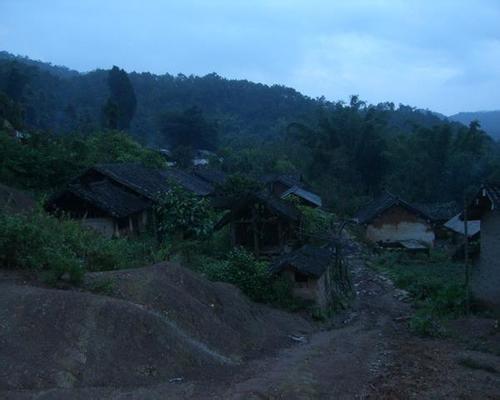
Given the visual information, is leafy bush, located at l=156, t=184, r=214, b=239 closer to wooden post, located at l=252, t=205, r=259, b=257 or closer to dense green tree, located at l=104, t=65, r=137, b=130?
wooden post, located at l=252, t=205, r=259, b=257

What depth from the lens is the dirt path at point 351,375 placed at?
30.3 feet

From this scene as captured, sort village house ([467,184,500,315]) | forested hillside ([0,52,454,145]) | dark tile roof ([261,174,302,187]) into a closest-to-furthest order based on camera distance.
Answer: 1. village house ([467,184,500,315])
2. dark tile roof ([261,174,302,187])
3. forested hillside ([0,52,454,145])

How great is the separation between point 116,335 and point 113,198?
14914 mm

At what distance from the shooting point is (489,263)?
17453 mm

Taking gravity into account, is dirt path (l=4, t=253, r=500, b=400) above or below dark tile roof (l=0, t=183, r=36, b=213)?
below

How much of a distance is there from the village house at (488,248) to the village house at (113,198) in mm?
13526

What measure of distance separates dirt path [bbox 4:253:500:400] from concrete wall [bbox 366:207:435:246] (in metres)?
22.3

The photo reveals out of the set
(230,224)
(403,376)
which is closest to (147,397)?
(403,376)

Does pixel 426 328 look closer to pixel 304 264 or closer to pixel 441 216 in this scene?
pixel 304 264

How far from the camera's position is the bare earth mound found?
30.4 ft

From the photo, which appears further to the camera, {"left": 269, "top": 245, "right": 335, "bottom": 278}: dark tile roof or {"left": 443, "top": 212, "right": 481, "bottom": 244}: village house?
{"left": 443, "top": 212, "right": 481, "bottom": 244}: village house

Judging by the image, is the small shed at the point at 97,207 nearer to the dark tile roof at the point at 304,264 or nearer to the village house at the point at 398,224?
the dark tile roof at the point at 304,264

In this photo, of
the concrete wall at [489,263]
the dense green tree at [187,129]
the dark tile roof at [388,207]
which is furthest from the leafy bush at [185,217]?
the dense green tree at [187,129]

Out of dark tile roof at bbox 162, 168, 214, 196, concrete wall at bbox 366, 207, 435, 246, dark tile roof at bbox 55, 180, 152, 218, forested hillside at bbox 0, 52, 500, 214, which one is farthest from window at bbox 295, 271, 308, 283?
concrete wall at bbox 366, 207, 435, 246
